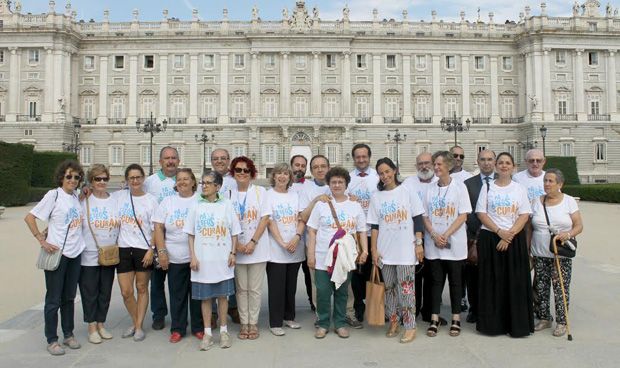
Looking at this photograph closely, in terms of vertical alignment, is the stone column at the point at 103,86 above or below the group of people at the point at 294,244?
above

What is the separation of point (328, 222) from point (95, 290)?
2.51 meters

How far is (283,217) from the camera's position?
5.43 m

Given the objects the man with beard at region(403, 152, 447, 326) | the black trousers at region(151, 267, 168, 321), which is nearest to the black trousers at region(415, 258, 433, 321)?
the man with beard at region(403, 152, 447, 326)

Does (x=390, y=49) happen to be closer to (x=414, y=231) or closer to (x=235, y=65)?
(x=235, y=65)

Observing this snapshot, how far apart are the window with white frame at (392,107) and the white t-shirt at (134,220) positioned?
137 feet

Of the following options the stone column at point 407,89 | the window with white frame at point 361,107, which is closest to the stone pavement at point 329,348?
the window with white frame at point 361,107

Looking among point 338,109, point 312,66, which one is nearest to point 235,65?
point 312,66

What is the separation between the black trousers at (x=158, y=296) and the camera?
558 cm

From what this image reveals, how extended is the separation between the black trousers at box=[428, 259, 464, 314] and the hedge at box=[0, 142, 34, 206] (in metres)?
22.2

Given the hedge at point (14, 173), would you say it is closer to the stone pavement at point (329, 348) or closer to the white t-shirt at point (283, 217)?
the stone pavement at point (329, 348)

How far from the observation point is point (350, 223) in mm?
5297

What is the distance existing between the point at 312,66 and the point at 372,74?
18.1 feet

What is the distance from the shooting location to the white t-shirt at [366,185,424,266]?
520cm

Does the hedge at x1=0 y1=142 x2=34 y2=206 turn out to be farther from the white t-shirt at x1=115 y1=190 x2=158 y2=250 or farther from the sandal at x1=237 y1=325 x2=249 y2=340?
the sandal at x1=237 y1=325 x2=249 y2=340
